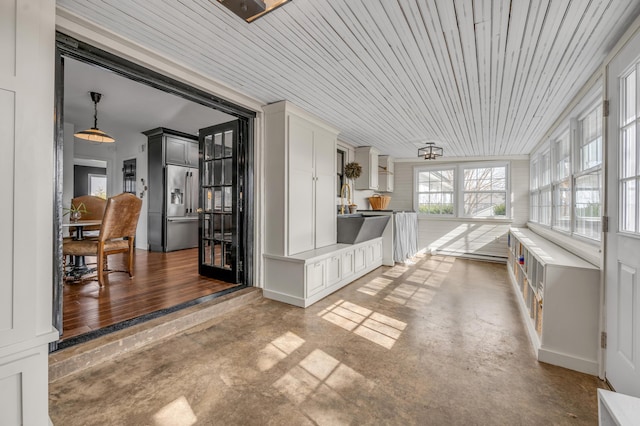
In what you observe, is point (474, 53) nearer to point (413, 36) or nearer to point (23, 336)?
point (413, 36)

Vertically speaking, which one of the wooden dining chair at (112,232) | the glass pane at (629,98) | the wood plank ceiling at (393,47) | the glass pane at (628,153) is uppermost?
the wood plank ceiling at (393,47)

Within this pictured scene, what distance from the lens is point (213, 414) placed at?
4.85 feet

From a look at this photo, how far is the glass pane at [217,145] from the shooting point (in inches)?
139

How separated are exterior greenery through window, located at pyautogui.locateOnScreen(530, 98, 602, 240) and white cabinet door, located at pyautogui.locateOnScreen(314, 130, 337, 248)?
274 cm

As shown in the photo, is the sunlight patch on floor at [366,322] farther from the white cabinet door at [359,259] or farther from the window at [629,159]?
the window at [629,159]

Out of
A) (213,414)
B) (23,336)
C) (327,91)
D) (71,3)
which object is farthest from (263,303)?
(71,3)

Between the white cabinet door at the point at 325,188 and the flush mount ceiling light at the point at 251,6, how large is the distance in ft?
7.18

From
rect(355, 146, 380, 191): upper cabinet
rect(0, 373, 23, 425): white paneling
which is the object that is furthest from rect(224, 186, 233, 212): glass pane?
rect(355, 146, 380, 191): upper cabinet

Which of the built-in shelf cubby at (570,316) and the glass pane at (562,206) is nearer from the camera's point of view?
the built-in shelf cubby at (570,316)

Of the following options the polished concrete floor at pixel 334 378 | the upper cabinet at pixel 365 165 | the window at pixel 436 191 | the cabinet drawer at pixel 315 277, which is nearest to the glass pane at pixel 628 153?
the polished concrete floor at pixel 334 378

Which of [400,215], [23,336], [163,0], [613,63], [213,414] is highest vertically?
[163,0]

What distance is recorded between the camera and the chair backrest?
3.18m

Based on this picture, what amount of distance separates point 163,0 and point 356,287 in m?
3.57

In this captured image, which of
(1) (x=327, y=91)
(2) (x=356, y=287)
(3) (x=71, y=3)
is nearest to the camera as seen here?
(3) (x=71, y=3)
